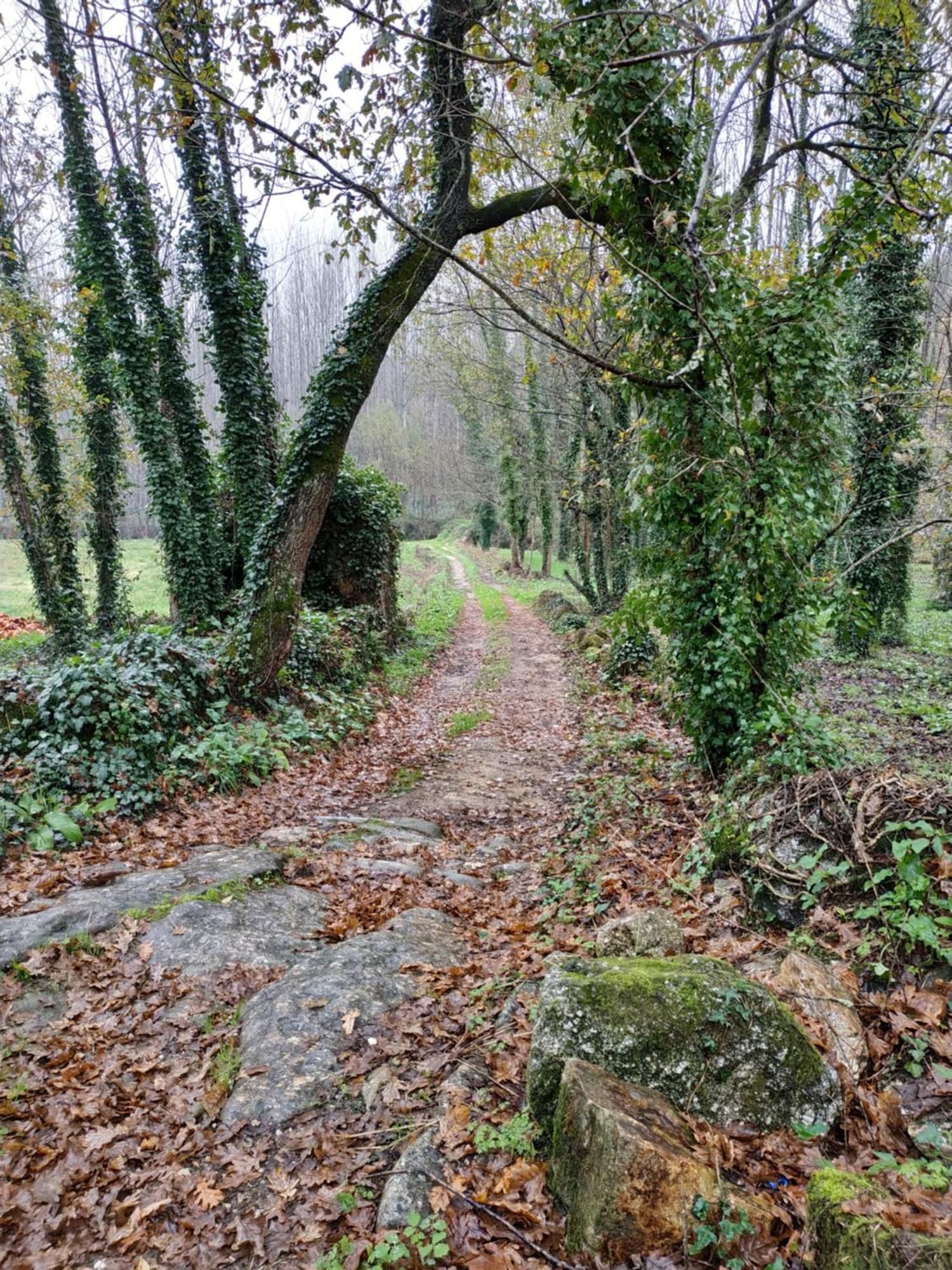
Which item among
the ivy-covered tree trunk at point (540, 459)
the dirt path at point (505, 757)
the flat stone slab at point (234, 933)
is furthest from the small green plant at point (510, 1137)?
the ivy-covered tree trunk at point (540, 459)

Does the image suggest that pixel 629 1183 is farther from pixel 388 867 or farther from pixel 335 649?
pixel 335 649

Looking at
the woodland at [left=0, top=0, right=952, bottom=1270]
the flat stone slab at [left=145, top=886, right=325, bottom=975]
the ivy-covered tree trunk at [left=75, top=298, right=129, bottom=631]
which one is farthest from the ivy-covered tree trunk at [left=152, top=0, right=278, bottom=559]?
the flat stone slab at [left=145, top=886, right=325, bottom=975]

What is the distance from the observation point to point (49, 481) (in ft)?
50.7

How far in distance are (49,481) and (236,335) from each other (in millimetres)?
6662

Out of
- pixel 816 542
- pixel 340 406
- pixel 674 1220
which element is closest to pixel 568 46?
pixel 816 542

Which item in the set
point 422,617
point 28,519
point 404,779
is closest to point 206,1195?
point 404,779

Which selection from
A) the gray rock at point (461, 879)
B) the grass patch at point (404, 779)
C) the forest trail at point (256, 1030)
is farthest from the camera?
the grass patch at point (404, 779)

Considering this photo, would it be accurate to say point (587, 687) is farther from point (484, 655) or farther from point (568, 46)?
point (568, 46)

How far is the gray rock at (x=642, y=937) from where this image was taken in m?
3.87

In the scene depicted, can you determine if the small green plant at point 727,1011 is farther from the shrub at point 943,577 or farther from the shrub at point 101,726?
the shrub at point 943,577

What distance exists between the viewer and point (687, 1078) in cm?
284

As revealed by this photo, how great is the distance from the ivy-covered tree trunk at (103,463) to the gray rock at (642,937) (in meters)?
15.7

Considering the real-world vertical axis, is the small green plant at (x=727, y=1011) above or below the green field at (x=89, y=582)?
below

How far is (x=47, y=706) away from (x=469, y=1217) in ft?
21.5
